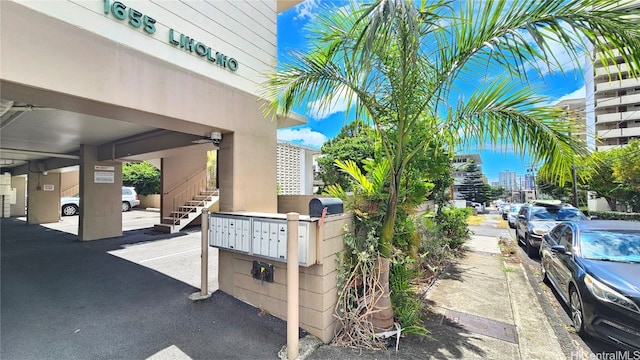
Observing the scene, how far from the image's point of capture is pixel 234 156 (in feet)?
15.0

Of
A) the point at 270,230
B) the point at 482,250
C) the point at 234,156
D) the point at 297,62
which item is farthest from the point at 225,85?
the point at 482,250

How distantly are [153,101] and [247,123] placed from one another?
1566 millimetres

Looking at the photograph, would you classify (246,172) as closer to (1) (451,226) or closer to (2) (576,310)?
(2) (576,310)

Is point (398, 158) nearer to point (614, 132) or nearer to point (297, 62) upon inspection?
point (297, 62)

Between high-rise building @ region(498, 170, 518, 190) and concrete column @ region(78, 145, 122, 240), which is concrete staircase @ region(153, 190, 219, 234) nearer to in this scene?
concrete column @ region(78, 145, 122, 240)

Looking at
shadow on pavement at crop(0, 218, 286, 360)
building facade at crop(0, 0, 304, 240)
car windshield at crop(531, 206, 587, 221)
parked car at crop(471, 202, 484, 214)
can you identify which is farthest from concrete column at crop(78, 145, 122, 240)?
parked car at crop(471, 202, 484, 214)

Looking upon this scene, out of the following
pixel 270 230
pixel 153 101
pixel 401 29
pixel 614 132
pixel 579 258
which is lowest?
pixel 579 258

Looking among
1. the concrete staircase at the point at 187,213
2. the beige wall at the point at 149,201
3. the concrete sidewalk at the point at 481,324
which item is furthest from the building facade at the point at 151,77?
the beige wall at the point at 149,201

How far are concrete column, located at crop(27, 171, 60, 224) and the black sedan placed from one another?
19.6m

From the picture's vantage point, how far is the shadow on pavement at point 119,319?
9.68 feet

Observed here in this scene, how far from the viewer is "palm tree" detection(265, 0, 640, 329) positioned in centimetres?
244

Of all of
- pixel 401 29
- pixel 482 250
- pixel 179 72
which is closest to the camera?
pixel 401 29

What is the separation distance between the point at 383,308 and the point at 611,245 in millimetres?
3723

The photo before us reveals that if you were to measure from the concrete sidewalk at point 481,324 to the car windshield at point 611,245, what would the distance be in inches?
45.4
